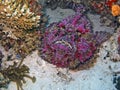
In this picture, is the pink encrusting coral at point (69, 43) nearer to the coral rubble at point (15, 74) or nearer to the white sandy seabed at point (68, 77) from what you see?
the white sandy seabed at point (68, 77)

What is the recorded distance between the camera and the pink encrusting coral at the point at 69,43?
4840 mm

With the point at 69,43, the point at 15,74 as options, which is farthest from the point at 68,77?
the point at 15,74

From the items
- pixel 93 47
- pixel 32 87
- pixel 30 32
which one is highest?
pixel 30 32

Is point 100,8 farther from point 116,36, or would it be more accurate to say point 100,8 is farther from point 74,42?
point 74,42

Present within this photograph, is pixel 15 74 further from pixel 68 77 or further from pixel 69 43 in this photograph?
pixel 69 43

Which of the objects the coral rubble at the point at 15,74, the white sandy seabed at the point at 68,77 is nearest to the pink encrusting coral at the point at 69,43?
the white sandy seabed at the point at 68,77

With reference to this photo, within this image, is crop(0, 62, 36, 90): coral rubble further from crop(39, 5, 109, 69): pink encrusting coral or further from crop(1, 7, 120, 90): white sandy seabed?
crop(39, 5, 109, 69): pink encrusting coral

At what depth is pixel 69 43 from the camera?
492 centimetres

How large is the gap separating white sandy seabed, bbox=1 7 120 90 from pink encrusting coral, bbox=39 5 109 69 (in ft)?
0.51

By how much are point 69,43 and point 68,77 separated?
648 mm

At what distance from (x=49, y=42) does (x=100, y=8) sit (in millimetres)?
1767

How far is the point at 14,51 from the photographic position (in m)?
5.07

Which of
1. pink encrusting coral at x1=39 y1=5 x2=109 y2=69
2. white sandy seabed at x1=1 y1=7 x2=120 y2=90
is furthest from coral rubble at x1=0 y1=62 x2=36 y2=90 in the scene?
pink encrusting coral at x1=39 y1=5 x2=109 y2=69

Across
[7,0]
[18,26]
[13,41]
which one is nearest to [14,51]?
[13,41]
